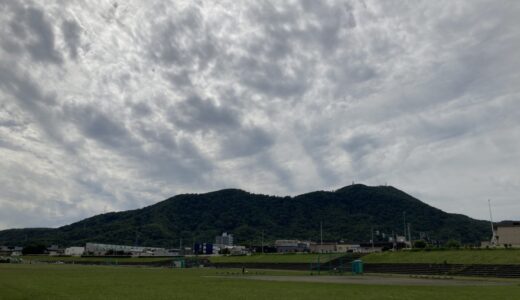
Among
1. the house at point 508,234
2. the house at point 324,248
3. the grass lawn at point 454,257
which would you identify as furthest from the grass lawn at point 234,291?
the house at point 324,248

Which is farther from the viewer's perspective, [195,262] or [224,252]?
[224,252]

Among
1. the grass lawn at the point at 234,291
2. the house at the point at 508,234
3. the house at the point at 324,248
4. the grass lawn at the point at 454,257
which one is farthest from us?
the house at the point at 324,248

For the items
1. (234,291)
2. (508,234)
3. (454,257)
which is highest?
(508,234)

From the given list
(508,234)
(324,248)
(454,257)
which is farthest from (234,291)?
(324,248)

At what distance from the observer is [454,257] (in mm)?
75000

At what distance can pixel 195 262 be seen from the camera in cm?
13025

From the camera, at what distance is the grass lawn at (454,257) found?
222 ft

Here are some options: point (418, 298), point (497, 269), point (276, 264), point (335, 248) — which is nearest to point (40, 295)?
point (418, 298)

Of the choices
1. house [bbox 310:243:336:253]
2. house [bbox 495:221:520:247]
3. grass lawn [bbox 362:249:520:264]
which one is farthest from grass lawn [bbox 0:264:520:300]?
house [bbox 310:243:336:253]

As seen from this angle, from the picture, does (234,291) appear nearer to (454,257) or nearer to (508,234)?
(454,257)

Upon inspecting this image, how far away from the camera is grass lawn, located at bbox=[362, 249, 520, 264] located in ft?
222

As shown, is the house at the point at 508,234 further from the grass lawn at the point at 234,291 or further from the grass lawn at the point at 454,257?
the grass lawn at the point at 234,291

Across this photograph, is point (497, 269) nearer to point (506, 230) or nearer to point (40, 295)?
point (506, 230)

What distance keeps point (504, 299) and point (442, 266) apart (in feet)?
160
